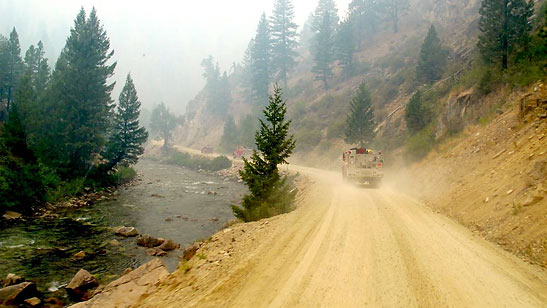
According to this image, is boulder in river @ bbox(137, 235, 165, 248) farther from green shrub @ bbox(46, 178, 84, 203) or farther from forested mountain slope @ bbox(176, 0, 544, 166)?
forested mountain slope @ bbox(176, 0, 544, 166)

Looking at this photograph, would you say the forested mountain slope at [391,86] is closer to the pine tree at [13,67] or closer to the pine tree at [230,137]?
the pine tree at [230,137]

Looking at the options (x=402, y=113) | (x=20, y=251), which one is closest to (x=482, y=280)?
(x=20, y=251)

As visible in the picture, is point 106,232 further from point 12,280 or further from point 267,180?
point 267,180

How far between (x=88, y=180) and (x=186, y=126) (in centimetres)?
7988

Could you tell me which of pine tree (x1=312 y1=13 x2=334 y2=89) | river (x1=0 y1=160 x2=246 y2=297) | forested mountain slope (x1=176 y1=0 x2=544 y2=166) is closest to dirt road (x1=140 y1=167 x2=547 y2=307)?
river (x1=0 y1=160 x2=246 y2=297)

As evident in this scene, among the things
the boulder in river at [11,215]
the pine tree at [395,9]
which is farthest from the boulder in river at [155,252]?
the pine tree at [395,9]

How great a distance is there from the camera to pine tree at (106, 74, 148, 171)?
38.7m

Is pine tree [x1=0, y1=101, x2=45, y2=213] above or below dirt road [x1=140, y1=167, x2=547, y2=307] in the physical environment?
above

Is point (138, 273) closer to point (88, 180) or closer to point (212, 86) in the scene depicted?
point (88, 180)

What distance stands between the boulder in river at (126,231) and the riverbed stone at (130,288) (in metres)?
8.93

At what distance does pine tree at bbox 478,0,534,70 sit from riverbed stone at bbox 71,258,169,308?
2609 cm

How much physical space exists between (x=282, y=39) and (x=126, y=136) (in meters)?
59.1

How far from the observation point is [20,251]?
15500mm

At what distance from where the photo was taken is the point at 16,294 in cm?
1012
